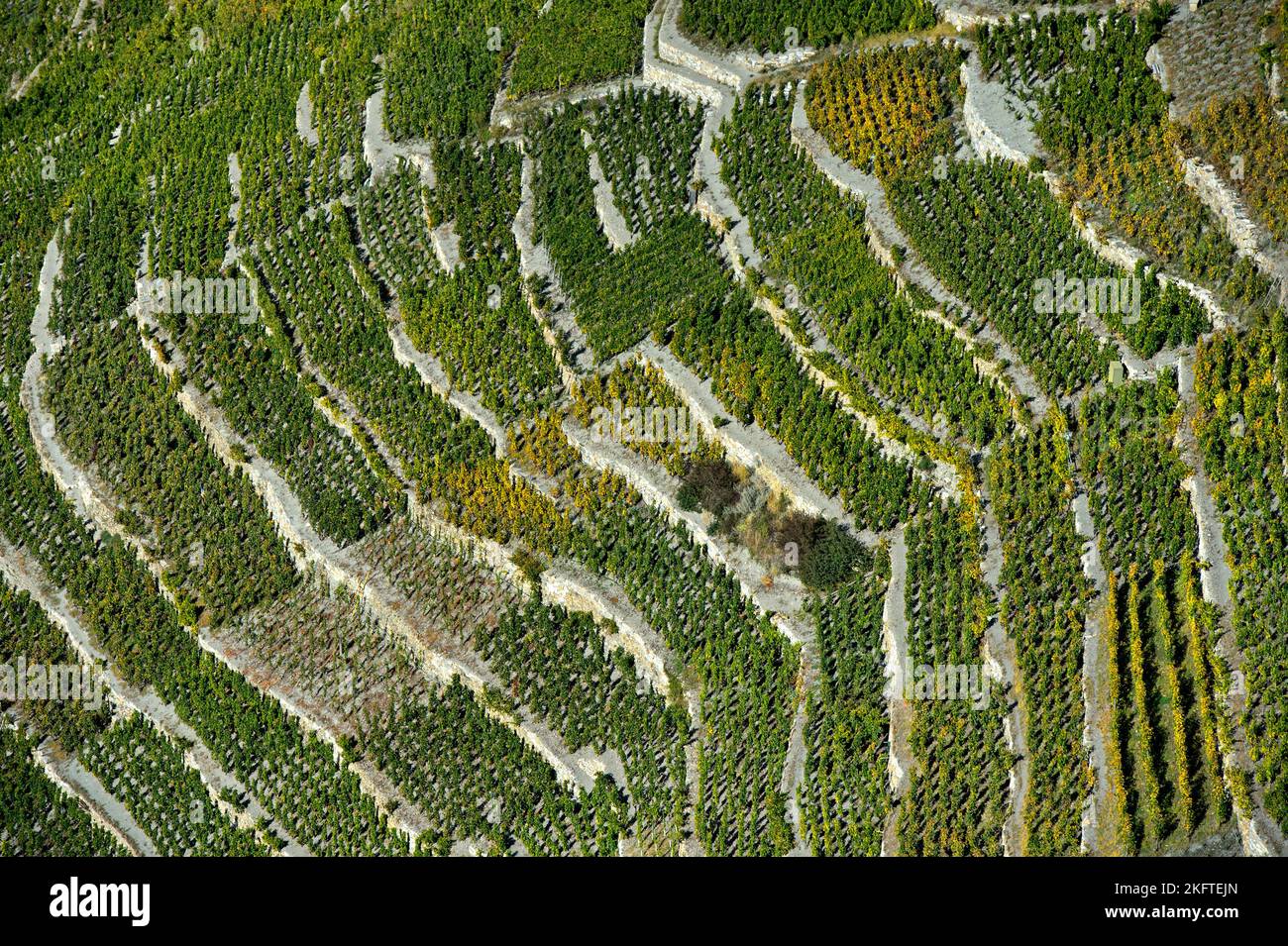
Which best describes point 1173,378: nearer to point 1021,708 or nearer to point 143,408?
point 1021,708

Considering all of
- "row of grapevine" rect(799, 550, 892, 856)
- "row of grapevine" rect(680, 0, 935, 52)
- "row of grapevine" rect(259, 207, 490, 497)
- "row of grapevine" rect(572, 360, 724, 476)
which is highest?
"row of grapevine" rect(680, 0, 935, 52)

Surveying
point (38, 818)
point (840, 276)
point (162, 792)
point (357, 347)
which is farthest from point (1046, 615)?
point (38, 818)

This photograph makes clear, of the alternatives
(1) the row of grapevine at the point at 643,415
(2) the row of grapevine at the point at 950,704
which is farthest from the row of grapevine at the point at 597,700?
(2) the row of grapevine at the point at 950,704

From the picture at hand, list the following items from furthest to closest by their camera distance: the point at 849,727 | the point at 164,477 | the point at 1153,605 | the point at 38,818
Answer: the point at 164,477 < the point at 38,818 < the point at 849,727 < the point at 1153,605

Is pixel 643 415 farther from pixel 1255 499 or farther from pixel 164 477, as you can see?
pixel 1255 499

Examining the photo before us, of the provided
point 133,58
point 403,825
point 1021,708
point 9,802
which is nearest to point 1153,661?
point 1021,708

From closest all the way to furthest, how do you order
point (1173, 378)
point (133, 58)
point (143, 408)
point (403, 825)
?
1. point (1173, 378)
2. point (403, 825)
3. point (143, 408)
4. point (133, 58)

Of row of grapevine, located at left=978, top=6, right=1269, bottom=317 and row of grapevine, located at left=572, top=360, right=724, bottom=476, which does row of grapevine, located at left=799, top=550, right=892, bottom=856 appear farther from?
row of grapevine, located at left=978, top=6, right=1269, bottom=317

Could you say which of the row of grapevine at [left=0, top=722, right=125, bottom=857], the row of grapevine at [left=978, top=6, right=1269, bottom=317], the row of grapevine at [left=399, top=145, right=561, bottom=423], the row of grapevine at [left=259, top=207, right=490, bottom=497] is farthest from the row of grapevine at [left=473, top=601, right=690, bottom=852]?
the row of grapevine at [left=978, top=6, right=1269, bottom=317]
